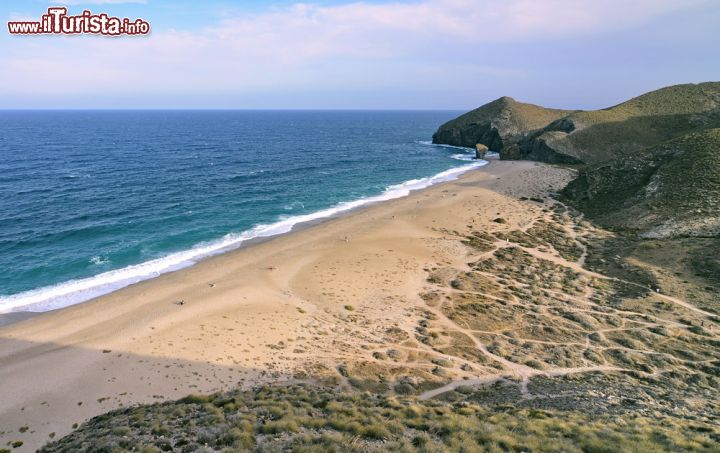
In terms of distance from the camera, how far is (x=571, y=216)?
52.5 m

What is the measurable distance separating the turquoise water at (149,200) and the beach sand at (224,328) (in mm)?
6195

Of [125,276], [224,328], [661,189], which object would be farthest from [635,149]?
[125,276]

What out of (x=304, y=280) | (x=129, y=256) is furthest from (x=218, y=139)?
(x=304, y=280)

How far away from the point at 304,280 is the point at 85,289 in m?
19.0

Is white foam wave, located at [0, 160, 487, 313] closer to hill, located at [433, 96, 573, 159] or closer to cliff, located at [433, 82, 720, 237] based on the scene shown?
cliff, located at [433, 82, 720, 237]

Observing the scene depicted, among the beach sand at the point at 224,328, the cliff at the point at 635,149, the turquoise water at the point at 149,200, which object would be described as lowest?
the beach sand at the point at 224,328

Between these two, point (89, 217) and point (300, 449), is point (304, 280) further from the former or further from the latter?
point (89, 217)

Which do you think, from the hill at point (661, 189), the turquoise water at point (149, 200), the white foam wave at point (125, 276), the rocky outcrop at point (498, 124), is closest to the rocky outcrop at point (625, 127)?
the rocky outcrop at point (498, 124)

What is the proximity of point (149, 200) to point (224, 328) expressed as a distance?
42.5 m

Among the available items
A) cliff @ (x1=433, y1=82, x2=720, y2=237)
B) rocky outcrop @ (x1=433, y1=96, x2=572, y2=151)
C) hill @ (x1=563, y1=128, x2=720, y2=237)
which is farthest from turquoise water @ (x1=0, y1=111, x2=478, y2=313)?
hill @ (x1=563, y1=128, x2=720, y2=237)

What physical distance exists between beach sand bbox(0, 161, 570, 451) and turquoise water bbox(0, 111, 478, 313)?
244 inches

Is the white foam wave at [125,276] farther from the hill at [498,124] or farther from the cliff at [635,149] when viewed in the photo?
the hill at [498,124]

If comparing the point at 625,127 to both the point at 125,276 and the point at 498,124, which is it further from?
the point at 125,276

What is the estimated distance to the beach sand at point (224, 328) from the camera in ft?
69.4
